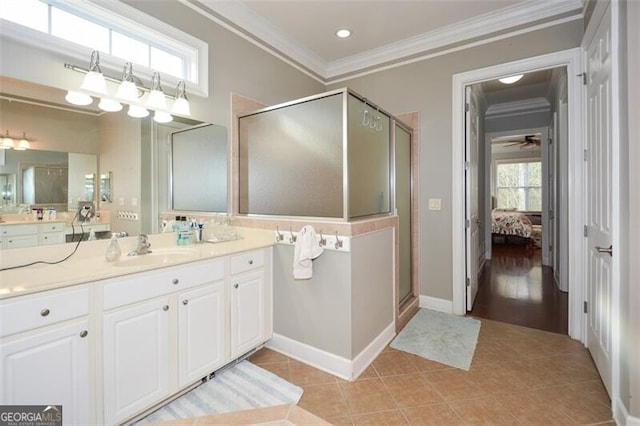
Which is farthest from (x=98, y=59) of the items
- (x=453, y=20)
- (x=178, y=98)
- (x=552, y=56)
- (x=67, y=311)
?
(x=552, y=56)

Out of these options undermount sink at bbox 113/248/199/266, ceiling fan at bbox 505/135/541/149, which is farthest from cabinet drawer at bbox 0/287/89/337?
ceiling fan at bbox 505/135/541/149

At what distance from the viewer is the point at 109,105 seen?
1.89m

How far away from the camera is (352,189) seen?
216 cm

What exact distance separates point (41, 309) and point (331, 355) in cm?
164

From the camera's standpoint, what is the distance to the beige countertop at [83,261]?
1288 millimetres

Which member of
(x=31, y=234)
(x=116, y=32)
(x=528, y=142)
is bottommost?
(x=31, y=234)

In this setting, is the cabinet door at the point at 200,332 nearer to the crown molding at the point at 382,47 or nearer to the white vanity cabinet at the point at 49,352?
the white vanity cabinet at the point at 49,352

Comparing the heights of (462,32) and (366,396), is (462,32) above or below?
above

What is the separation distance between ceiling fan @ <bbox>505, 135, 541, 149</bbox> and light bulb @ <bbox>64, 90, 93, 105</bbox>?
27.6 ft

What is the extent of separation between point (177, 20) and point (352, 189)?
1.84m

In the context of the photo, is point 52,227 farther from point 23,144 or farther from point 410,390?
point 410,390

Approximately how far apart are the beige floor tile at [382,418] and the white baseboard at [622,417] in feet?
3.61

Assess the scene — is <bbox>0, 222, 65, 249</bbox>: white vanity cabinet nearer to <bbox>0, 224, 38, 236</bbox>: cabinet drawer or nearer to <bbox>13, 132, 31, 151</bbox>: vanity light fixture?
<bbox>0, 224, 38, 236</bbox>: cabinet drawer

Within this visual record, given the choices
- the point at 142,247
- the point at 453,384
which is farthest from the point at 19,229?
the point at 453,384
